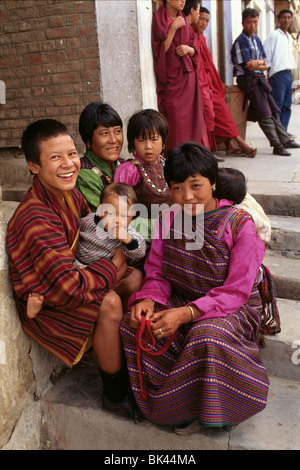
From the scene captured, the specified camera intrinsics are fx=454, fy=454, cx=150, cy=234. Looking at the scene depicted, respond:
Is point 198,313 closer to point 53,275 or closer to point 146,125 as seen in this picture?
point 53,275

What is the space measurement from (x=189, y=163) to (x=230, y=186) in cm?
30

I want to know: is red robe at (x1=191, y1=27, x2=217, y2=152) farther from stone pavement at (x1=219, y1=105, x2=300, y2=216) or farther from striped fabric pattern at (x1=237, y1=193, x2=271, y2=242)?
striped fabric pattern at (x1=237, y1=193, x2=271, y2=242)

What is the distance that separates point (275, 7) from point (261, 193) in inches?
548

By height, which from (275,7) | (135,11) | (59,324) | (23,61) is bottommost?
(59,324)

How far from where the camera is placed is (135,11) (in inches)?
164

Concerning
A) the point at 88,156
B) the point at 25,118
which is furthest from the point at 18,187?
the point at 88,156

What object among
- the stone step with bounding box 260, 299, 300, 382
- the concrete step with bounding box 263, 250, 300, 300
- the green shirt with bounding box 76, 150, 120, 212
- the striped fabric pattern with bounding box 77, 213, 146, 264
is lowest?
the stone step with bounding box 260, 299, 300, 382

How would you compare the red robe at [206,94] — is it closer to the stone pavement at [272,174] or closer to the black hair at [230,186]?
the stone pavement at [272,174]

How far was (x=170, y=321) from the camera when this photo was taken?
2.00 metres

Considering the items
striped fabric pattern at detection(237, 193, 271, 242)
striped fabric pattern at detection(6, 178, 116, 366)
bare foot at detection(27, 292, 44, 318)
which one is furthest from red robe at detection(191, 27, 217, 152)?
bare foot at detection(27, 292, 44, 318)

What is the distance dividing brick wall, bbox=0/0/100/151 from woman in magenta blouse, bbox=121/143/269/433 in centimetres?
293

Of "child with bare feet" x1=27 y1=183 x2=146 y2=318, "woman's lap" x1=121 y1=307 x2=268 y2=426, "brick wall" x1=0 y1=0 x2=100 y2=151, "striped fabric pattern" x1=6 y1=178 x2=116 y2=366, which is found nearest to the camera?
"woman's lap" x1=121 y1=307 x2=268 y2=426

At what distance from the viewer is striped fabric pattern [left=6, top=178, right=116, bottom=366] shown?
1961 millimetres
